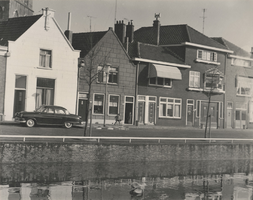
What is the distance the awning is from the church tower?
22.2 metres

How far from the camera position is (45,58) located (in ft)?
103

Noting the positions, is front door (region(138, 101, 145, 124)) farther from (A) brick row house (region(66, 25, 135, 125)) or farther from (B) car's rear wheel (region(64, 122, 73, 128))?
(B) car's rear wheel (region(64, 122, 73, 128))

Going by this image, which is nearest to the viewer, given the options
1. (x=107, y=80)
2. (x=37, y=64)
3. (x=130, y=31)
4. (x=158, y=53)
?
(x=37, y=64)

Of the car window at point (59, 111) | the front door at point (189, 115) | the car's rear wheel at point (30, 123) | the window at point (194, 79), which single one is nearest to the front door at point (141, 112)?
the front door at point (189, 115)

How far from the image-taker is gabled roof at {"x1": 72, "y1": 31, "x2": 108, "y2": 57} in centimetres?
3438

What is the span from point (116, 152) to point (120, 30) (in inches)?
759

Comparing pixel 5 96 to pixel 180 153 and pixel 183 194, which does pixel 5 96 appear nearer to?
pixel 180 153

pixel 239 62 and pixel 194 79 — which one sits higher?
pixel 239 62

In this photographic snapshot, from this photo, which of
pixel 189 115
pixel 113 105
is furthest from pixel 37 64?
pixel 189 115

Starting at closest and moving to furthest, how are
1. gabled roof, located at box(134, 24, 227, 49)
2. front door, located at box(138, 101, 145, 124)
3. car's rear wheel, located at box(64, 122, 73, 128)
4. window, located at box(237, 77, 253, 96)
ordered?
1. car's rear wheel, located at box(64, 122, 73, 128)
2. front door, located at box(138, 101, 145, 124)
3. gabled roof, located at box(134, 24, 227, 49)
4. window, located at box(237, 77, 253, 96)

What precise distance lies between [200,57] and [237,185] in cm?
2559

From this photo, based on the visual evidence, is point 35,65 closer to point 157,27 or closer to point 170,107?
point 170,107

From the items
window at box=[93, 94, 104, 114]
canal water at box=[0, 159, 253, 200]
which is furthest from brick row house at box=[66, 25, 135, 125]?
canal water at box=[0, 159, 253, 200]

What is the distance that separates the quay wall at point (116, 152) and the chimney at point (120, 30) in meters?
16.4
